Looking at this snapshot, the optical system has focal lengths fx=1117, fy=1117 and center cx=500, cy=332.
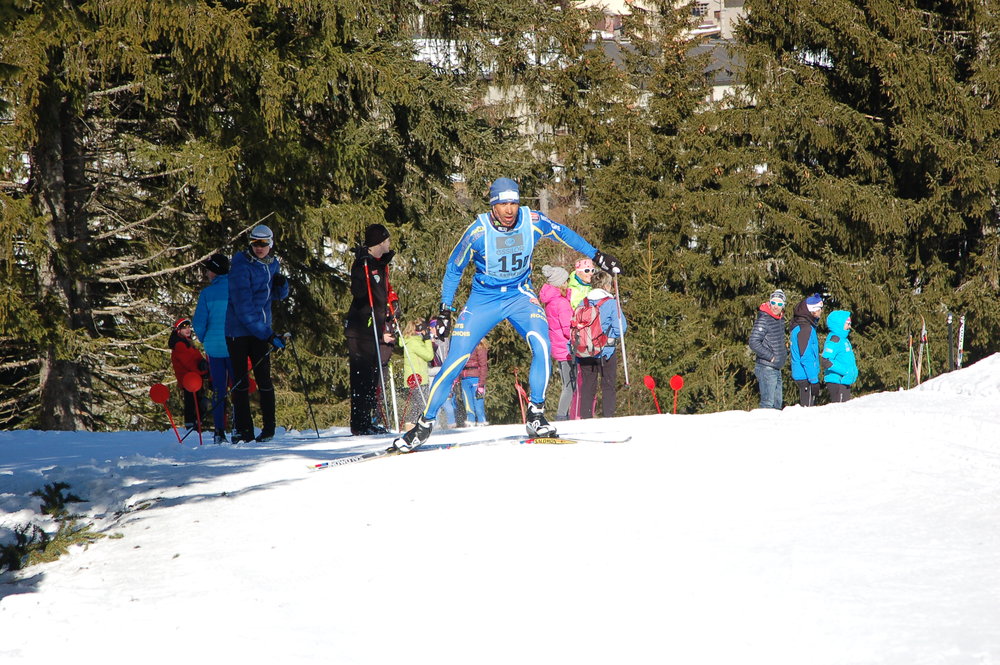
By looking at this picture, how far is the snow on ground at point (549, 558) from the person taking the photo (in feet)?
13.3

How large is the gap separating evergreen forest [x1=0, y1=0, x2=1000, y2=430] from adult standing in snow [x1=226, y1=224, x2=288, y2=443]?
4.90 metres

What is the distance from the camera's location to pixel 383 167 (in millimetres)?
23781

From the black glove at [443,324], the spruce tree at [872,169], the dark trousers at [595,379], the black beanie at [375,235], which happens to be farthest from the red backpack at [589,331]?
the spruce tree at [872,169]

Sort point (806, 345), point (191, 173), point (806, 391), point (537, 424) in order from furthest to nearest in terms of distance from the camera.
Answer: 1. point (191, 173)
2. point (806, 391)
3. point (806, 345)
4. point (537, 424)

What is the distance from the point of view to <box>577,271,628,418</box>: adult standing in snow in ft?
40.4

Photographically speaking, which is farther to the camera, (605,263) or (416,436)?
(605,263)

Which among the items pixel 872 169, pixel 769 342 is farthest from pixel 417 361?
pixel 872 169

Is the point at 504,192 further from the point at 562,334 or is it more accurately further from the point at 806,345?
the point at 806,345

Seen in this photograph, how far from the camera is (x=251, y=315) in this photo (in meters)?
10.4

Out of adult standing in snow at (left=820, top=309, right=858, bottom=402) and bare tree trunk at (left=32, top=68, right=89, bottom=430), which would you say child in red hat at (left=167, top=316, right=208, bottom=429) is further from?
adult standing in snow at (left=820, top=309, right=858, bottom=402)

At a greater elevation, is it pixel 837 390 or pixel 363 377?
pixel 363 377

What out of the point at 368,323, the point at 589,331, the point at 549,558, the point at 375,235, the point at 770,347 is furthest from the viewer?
the point at 770,347

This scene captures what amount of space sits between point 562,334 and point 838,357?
12.8 feet

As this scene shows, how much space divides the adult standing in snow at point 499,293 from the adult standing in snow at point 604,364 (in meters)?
3.91
